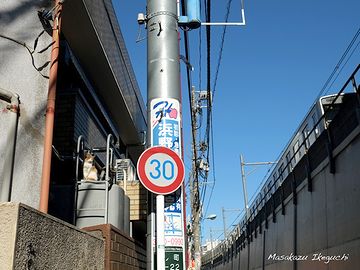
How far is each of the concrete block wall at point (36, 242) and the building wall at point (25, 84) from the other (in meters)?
0.92

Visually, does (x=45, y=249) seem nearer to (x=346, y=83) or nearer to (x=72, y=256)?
(x=72, y=256)

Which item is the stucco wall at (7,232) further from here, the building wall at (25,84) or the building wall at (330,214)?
the building wall at (330,214)

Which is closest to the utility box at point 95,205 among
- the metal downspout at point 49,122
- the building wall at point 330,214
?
the metal downspout at point 49,122

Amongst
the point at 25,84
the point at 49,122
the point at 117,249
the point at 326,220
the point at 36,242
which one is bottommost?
the point at 36,242

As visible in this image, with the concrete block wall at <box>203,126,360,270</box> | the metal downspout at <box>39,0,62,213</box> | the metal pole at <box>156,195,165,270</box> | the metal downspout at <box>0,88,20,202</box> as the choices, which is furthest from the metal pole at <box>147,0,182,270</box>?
the concrete block wall at <box>203,126,360,270</box>

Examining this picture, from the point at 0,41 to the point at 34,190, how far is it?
1681 mm

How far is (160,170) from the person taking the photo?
4309 mm

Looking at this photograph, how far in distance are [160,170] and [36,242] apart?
1.54 m

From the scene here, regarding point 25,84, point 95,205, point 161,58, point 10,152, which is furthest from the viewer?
point 95,205

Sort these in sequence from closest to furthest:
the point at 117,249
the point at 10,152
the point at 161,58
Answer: the point at 10,152 < the point at 161,58 < the point at 117,249

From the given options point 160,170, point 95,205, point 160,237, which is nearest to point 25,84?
point 160,170

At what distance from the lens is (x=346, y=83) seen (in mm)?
8727

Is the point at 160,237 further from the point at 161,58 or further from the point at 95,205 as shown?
the point at 95,205

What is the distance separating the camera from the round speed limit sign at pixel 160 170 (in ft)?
13.9
